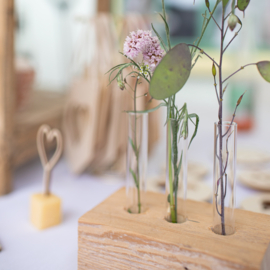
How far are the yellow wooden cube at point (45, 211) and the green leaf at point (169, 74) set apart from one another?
554mm

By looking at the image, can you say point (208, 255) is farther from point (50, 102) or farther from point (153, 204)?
point (50, 102)

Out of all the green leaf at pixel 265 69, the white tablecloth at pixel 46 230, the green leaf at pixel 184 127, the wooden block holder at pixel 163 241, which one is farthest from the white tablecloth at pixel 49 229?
the green leaf at pixel 265 69

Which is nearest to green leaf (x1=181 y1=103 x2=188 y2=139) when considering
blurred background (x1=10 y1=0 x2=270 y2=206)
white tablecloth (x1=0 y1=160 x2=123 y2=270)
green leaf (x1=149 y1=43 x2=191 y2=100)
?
green leaf (x1=149 y1=43 x2=191 y2=100)

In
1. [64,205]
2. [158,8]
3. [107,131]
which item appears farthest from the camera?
[158,8]

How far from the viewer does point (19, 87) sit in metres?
1.30

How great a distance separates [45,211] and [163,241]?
1.48 feet

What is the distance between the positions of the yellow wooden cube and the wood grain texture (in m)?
0.26

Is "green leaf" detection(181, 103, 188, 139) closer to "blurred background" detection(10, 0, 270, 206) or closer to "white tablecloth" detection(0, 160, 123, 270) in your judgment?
"white tablecloth" detection(0, 160, 123, 270)

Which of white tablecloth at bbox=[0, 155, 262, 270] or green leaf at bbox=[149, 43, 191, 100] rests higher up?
green leaf at bbox=[149, 43, 191, 100]

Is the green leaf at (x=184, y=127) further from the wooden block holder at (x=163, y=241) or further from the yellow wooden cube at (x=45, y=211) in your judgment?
the yellow wooden cube at (x=45, y=211)

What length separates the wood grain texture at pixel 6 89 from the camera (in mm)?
1101

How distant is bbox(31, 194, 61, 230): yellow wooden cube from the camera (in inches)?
36.7

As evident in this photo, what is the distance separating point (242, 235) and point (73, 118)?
92 centimetres

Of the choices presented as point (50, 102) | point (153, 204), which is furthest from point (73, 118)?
point (153, 204)
